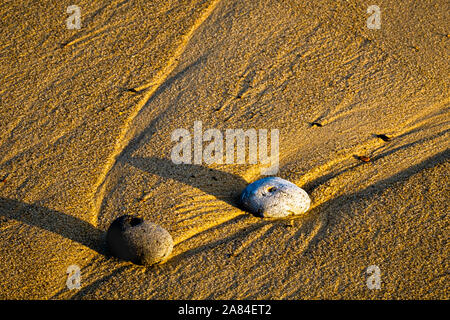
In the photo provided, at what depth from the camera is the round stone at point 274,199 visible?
3799 mm

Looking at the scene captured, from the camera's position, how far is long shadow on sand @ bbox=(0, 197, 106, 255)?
3.65 m

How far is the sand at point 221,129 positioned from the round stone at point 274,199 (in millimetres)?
95

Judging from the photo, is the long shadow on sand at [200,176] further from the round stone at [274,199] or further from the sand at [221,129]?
the round stone at [274,199]

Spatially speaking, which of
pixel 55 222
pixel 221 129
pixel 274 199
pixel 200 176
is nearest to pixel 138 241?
pixel 55 222

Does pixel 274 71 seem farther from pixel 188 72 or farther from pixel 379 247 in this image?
pixel 379 247

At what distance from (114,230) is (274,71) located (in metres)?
2.87

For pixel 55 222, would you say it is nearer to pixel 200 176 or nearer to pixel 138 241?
pixel 138 241

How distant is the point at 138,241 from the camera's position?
132 inches

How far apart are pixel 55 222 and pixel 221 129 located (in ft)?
6.18

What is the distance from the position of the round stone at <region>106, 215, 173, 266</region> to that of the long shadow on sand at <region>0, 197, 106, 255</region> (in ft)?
0.73

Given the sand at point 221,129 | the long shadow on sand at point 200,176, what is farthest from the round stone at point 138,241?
the long shadow on sand at point 200,176

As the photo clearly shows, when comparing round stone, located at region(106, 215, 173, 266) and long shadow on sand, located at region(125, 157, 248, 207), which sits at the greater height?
long shadow on sand, located at region(125, 157, 248, 207)

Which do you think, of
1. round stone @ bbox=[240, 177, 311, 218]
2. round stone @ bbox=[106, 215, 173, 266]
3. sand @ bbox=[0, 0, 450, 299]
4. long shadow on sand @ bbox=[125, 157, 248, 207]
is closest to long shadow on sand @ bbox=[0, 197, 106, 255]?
sand @ bbox=[0, 0, 450, 299]

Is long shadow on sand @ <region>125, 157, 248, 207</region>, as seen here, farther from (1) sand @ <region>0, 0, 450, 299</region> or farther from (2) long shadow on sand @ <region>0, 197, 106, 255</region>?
(2) long shadow on sand @ <region>0, 197, 106, 255</region>
